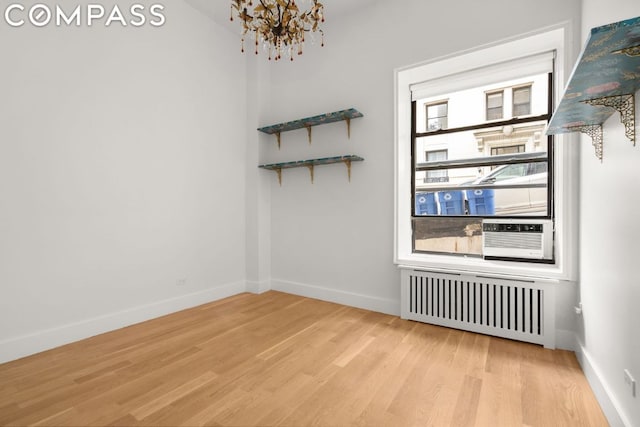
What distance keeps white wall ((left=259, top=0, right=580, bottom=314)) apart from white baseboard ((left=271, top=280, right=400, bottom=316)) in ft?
0.04

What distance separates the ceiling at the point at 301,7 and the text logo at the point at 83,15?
1.64 feet

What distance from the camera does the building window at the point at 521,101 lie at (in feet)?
9.73

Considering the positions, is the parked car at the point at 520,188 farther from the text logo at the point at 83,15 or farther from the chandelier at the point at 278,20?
the text logo at the point at 83,15

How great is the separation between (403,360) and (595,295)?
1342 mm

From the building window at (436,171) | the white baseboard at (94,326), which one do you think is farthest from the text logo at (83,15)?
the building window at (436,171)

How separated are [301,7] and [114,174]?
2.77 metres

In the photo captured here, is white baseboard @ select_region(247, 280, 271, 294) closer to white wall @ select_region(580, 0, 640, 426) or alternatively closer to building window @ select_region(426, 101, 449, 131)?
building window @ select_region(426, 101, 449, 131)

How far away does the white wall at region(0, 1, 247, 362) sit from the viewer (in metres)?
2.37

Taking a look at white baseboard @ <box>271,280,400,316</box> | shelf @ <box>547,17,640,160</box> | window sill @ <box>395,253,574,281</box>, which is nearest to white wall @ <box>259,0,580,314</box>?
white baseboard @ <box>271,280,400,316</box>

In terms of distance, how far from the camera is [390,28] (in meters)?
3.32

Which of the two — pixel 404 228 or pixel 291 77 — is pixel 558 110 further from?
pixel 291 77

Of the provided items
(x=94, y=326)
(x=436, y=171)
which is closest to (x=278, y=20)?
(x=436, y=171)

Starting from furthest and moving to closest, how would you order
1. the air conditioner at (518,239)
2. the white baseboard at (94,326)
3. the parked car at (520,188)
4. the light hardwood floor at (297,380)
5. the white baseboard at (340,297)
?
the white baseboard at (340,297) → the parked car at (520,188) → the air conditioner at (518,239) → the white baseboard at (94,326) → the light hardwood floor at (297,380)

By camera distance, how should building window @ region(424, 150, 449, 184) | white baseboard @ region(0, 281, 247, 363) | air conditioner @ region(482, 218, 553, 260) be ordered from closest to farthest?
white baseboard @ region(0, 281, 247, 363), air conditioner @ region(482, 218, 553, 260), building window @ region(424, 150, 449, 184)
